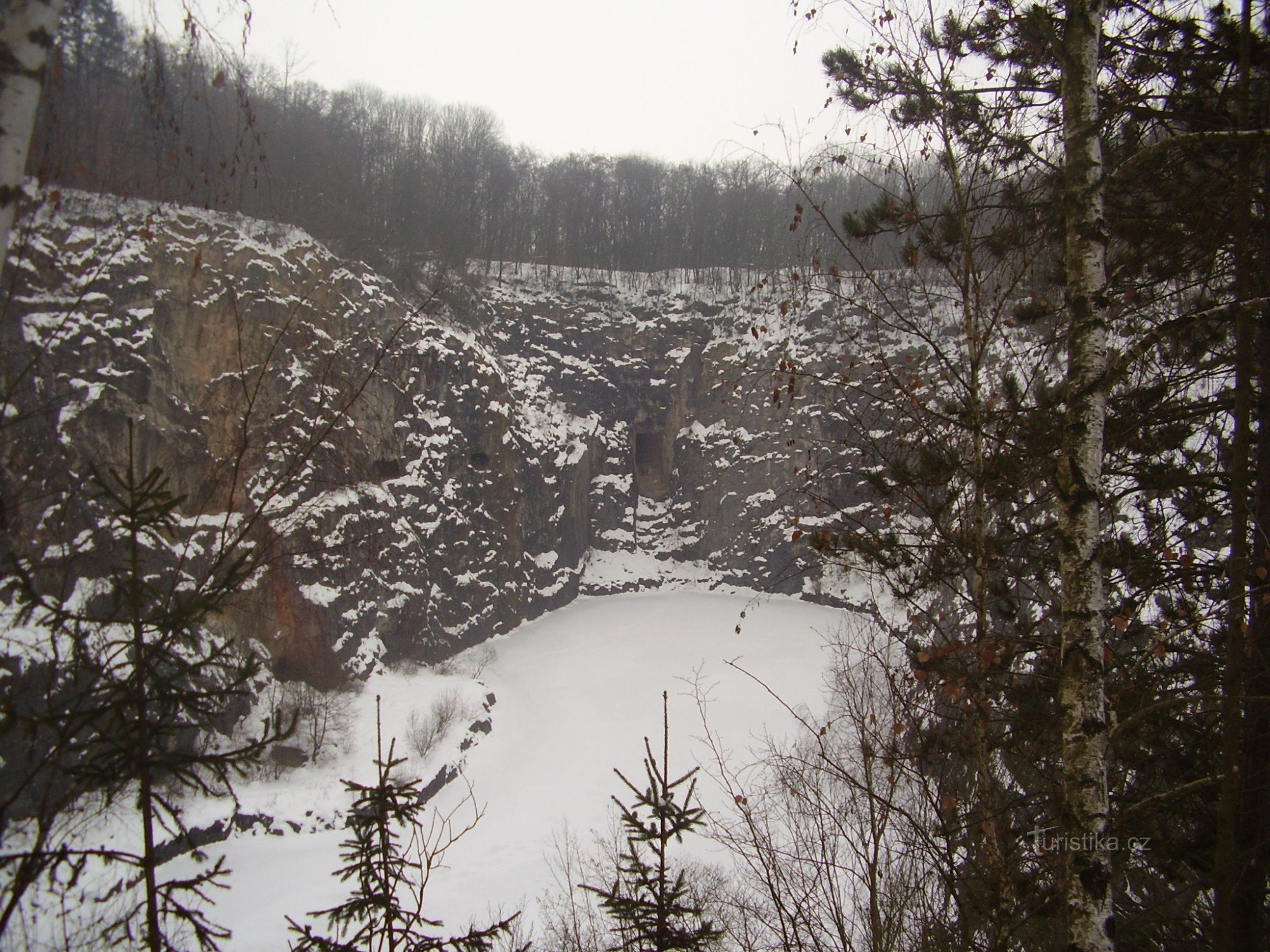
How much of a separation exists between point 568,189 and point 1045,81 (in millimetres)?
37872

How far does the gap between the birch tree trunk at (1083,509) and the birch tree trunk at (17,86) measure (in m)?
3.35

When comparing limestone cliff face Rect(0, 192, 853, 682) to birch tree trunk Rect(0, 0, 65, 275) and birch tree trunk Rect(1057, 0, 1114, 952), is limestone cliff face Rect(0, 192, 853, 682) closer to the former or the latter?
birch tree trunk Rect(0, 0, 65, 275)

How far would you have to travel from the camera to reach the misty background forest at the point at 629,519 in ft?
9.44

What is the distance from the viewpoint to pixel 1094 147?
2.99 meters

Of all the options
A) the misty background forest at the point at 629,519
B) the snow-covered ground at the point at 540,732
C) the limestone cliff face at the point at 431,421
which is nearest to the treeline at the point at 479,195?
the misty background forest at the point at 629,519

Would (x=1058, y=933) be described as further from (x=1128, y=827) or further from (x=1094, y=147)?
(x=1094, y=147)

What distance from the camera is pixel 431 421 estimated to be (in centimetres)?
2406

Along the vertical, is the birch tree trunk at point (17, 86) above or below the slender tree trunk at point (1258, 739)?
above

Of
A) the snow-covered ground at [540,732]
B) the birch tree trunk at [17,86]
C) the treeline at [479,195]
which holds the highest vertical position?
the treeline at [479,195]

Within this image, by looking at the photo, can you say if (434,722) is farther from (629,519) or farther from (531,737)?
(629,519)

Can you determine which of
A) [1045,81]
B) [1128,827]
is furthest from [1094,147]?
[1128,827]

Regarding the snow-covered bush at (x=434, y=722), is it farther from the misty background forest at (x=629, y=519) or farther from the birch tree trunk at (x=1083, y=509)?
the birch tree trunk at (x=1083, y=509)

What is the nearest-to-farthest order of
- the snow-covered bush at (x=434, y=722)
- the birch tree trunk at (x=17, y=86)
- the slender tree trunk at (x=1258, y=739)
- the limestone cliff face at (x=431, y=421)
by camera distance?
the birch tree trunk at (x=17, y=86), the slender tree trunk at (x=1258, y=739), the limestone cliff face at (x=431, y=421), the snow-covered bush at (x=434, y=722)

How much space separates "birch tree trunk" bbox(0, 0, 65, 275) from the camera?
5.88ft
